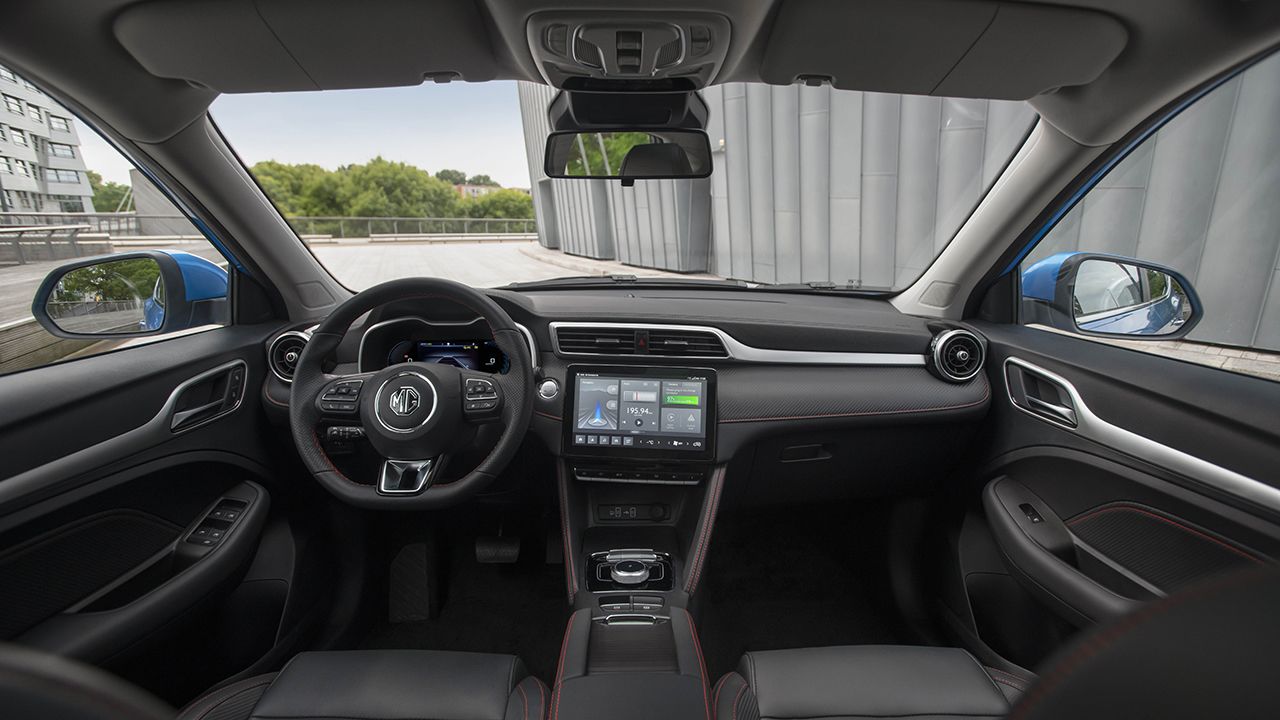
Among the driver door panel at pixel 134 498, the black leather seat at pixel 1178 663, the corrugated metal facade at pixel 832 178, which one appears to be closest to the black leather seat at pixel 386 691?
the driver door panel at pixel 134 498

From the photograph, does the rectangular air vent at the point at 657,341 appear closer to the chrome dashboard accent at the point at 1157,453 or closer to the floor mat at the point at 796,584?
the floor mat at the point at 796,584

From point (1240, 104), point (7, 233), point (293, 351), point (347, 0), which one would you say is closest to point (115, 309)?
point (7, 233)

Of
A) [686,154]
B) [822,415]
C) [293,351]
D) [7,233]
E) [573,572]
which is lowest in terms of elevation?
[573,572]

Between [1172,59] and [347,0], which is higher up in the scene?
[347,0]

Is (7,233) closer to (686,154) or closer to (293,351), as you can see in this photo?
(293,351)

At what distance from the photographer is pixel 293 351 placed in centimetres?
249

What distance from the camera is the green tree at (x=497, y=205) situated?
655 cm

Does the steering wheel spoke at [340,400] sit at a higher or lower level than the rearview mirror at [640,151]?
lower

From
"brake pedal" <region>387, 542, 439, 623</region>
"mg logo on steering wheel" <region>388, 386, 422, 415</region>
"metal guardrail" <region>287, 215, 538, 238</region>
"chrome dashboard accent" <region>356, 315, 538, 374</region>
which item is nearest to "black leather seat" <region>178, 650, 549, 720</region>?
"mg logo on steering wheel" <region>388, 386, 422, 415</region>

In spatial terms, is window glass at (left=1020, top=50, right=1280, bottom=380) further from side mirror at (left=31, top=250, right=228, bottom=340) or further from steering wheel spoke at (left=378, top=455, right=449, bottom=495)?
side mirror at (left=31, top=250, right=228, bottom=340)

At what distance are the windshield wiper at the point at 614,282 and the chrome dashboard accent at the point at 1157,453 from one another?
1.33 m

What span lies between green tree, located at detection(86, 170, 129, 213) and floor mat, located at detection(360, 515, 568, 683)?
1.88m

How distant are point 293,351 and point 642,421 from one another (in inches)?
54.4

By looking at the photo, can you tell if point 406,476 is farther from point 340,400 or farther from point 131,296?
point 131,296
